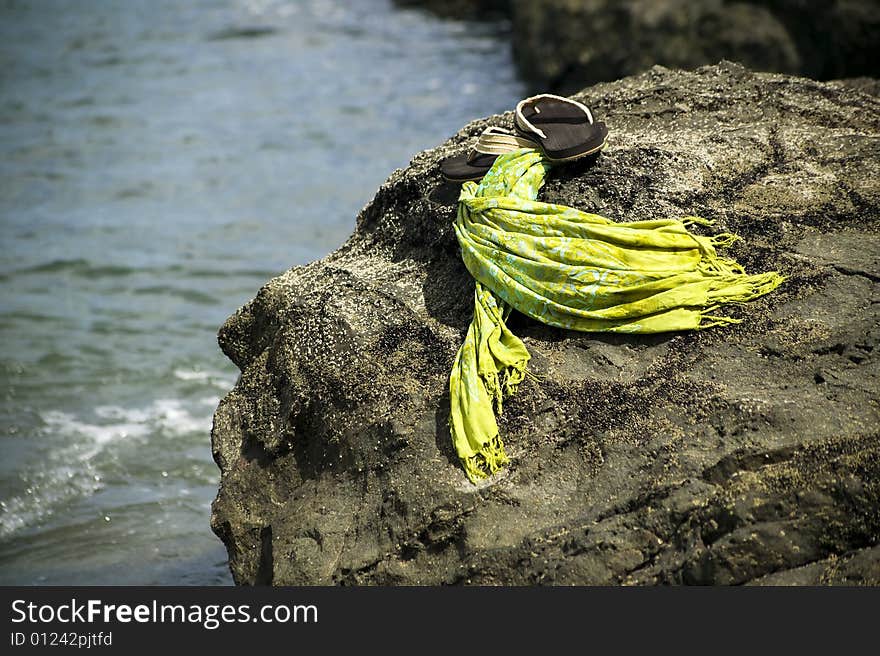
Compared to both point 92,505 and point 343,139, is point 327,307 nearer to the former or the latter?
point 92,505

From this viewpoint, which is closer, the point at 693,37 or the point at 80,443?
the point at 80,443

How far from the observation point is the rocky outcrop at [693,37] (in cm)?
1088

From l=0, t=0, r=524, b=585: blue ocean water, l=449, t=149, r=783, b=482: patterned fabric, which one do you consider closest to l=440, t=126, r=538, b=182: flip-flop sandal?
l=449, t=149, r=783, b=482: patterned fabric

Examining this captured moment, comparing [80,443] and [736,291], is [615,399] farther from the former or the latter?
[80,443]

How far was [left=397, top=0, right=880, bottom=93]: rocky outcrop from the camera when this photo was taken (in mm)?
10875

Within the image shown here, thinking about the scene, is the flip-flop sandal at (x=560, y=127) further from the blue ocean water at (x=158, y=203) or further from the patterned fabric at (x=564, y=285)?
the blue ocean water at (x=158, y=203)

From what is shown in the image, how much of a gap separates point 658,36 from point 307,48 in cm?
740

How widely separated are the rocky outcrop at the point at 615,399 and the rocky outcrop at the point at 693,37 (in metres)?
6.56

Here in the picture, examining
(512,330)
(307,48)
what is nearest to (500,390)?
(512,330)

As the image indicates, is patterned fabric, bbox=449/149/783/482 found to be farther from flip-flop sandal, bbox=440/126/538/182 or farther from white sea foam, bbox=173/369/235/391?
white sea foam, bbox=173/369/235/391

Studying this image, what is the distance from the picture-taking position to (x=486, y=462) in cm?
369

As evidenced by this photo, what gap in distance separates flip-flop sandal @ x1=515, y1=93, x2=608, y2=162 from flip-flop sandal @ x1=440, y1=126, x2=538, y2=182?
1.8 inches

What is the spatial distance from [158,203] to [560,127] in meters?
7.42

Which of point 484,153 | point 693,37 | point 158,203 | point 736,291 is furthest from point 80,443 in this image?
point 693,37
